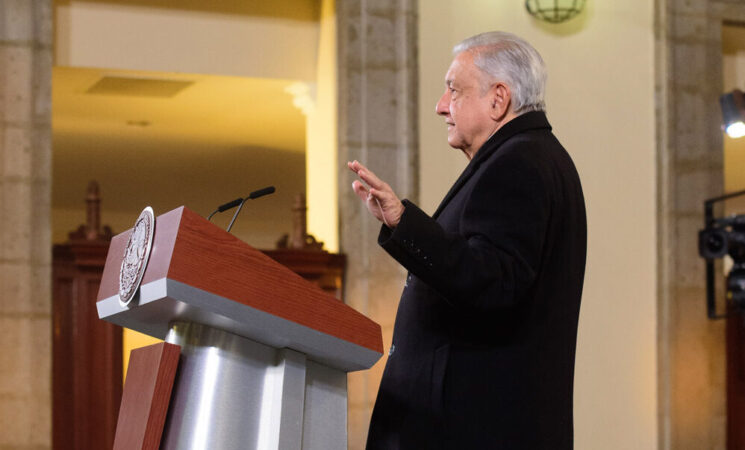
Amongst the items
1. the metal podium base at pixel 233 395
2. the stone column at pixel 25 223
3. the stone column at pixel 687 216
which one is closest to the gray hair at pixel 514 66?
the metal podium base at pixel 233 395

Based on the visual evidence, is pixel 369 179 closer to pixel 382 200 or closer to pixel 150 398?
pixel 382 200

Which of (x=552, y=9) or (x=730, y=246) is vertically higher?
(x=552, y=9)

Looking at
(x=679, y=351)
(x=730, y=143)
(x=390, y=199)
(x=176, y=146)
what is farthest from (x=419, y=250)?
(x=176, y=146)

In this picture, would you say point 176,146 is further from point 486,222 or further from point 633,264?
point 486,222

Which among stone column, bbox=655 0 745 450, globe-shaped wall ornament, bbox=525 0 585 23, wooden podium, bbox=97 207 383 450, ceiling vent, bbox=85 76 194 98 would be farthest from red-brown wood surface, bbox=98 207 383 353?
ceiling vent, bbox=85 76 194 98

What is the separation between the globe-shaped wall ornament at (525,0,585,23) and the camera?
295 inches

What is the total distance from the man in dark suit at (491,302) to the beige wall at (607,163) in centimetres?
493

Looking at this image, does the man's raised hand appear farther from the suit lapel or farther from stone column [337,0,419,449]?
stone column [337,0,419,449]

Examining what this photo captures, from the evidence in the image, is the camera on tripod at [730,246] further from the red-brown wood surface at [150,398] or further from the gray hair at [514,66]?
the red-brown wood surface at [150,398]

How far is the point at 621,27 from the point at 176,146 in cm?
592

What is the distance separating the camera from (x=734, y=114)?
23.0ft

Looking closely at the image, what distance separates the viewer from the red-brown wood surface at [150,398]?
202cm

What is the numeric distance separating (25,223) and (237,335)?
4572 mm

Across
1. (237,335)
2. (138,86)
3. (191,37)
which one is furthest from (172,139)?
(237,335)
